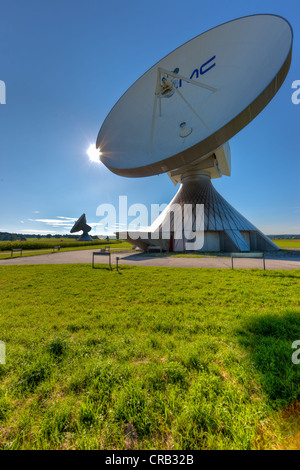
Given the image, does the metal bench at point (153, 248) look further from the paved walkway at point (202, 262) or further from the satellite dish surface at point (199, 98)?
the satellite dish surface at point (199, 98)

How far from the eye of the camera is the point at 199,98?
891 cm

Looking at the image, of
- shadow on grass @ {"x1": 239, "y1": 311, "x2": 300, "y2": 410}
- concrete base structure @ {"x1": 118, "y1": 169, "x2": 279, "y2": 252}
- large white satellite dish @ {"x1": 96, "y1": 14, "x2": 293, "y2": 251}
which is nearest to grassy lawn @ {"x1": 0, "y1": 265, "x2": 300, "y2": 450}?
shadow on grass @ {"x1": 239, "y1": 311, "x2": 300, "y2": 410}

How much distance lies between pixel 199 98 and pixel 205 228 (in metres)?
12.3

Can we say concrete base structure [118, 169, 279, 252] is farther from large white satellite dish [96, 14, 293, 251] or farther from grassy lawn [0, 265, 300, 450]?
grassy lawn [0, 265, 300, 450]

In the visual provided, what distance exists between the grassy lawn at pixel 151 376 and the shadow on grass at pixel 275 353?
1 centimetres

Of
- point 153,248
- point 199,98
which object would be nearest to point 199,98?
point 199,98

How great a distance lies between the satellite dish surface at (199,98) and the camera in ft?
21.6

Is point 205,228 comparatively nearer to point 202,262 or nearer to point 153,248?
point 153,248

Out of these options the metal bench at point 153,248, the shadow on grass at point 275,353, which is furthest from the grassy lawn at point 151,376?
the metal bench at point 153,248

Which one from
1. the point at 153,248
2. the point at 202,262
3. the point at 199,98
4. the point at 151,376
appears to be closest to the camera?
the point at 151,376

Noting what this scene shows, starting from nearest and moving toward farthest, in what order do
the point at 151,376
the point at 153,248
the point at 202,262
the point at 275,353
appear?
the point at 151,376 < the point at 275,353 < the point at 202,262 < the point at 153,248

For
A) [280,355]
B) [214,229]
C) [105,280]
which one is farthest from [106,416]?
[214,229]

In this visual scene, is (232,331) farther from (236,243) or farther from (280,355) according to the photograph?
(236,243)
